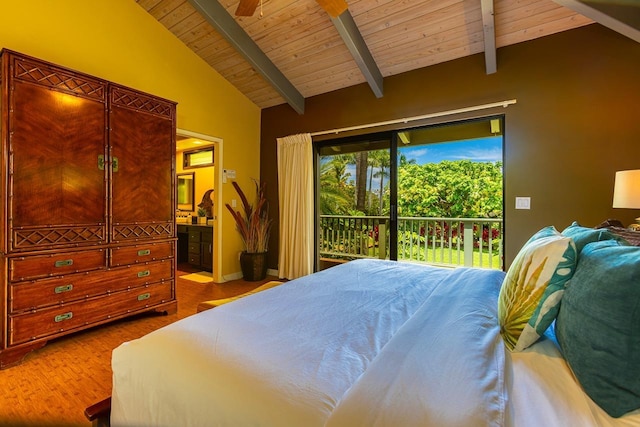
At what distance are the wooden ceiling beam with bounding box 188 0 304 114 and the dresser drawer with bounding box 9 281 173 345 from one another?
2.80 meters

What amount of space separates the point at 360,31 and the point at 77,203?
10.5ft

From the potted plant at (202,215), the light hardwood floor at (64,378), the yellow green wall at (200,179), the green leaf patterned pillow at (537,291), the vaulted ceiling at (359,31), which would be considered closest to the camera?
the green leaf patterned pillow at (537,291)

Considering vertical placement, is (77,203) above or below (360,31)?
below

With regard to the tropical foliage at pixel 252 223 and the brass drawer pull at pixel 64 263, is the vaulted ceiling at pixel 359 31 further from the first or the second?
the brass drawer pull at pixel 64 263

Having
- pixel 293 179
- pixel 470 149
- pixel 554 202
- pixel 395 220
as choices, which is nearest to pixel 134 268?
pixel 293 179

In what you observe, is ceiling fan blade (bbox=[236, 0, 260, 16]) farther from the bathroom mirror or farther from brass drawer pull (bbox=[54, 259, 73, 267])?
the bathroom mirror

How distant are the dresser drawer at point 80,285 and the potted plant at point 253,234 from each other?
1491mm

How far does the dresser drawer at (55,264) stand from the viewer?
208 centimetres

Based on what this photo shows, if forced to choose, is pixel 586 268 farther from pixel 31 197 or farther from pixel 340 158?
pixel 340 158

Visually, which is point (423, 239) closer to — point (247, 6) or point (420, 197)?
point (420, 197)

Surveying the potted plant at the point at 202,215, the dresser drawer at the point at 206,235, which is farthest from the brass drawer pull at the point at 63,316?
the potted plant at the point at 202,215

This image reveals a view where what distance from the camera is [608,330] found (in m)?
0.70

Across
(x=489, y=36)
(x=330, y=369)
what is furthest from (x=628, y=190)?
(x=330, y=369)

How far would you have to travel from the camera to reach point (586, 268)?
0.84 m
